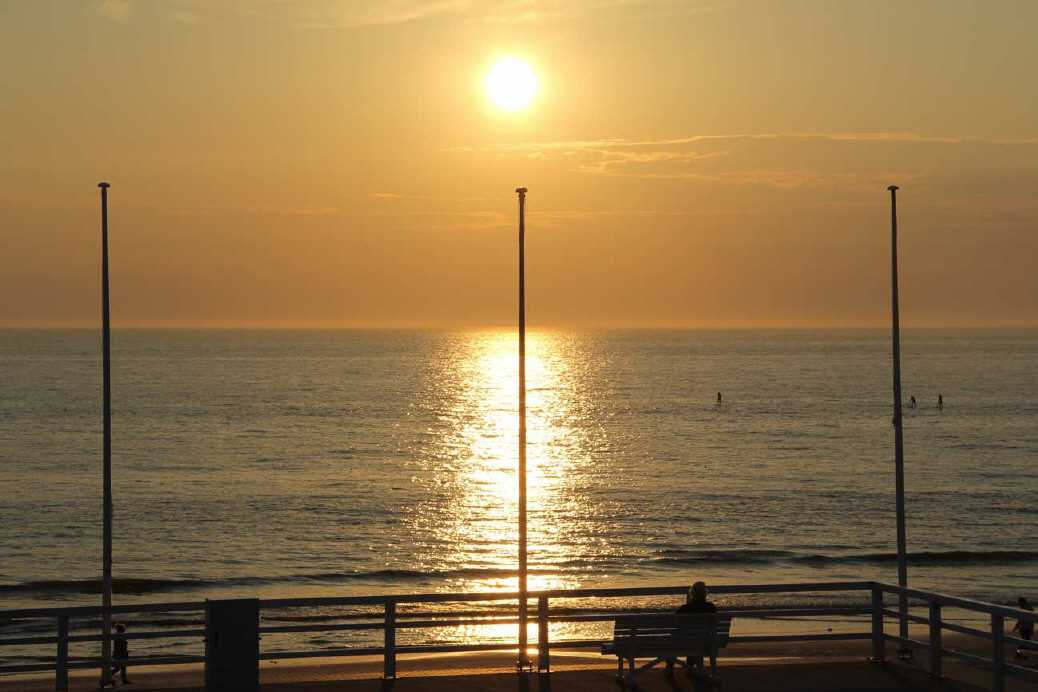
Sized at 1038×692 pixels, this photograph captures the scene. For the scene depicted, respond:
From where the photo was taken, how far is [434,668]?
26.5 metres

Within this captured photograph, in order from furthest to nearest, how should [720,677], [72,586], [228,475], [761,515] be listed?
[228,475] < [761,515] < [72,586] < [720,677]

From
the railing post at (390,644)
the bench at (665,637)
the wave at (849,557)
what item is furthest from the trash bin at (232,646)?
the wave at (849,557)

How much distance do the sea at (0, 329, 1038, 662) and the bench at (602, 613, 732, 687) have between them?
20156 millimetres

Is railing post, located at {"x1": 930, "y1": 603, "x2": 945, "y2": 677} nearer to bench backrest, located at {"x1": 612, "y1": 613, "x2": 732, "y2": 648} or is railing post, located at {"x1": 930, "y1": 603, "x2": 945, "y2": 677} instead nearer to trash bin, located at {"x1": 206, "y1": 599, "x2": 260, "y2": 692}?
bench backrest, located at {"x1": 612, "y1": 613, "x2": 732, "y2": 648}

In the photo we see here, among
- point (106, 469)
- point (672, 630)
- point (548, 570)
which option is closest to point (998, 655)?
point (672, 630)

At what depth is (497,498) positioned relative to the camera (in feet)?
222

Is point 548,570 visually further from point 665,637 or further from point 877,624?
point 665,637

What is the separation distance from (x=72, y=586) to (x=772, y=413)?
3556 inches

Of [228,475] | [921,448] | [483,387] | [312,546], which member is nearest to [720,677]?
[312,546]

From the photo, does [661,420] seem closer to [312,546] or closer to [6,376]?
[312,546]

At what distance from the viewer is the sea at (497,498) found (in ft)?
152

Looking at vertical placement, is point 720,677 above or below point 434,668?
above

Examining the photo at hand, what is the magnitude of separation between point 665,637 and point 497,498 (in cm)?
5202

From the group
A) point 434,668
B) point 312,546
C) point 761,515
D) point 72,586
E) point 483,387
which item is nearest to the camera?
point 434,668
